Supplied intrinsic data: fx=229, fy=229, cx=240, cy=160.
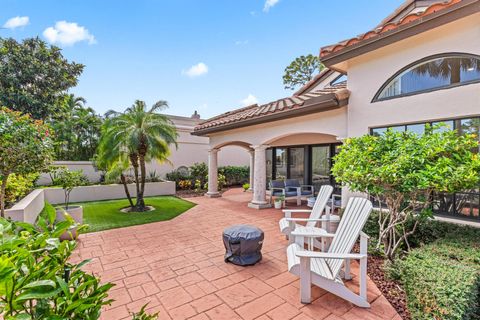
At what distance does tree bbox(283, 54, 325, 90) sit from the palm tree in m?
17.3

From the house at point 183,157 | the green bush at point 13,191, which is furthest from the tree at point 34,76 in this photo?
the green bush at point 13,191

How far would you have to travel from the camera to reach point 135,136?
8.48 m

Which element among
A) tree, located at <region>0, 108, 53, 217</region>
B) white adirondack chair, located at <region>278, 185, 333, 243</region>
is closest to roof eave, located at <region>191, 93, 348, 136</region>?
white adirondack chair, located at <region>278, 185, 333, 243</region>

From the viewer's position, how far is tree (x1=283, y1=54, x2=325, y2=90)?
22.4 m

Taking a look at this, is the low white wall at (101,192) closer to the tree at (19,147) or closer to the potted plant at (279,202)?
the tree at (19,147)

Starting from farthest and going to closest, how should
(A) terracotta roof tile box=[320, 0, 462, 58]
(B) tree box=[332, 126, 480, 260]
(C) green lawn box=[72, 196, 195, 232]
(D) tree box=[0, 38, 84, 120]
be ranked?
(D) tree box=[0, 38, 84, 120] < (C) green lawn box=[72, 196, 195, 232] < (A) terracotta roof tile box=[320, 0, 462, 58] < (B) tree box=[332, 126, 480, 260]

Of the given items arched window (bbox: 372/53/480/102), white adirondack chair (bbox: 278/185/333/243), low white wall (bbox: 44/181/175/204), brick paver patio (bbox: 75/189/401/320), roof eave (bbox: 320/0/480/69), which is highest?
roof eave (bbox: 320/0/480/69)

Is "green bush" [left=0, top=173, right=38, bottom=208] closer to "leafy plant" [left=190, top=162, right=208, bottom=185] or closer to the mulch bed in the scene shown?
the mulch bed

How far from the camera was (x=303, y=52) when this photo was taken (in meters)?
22.0

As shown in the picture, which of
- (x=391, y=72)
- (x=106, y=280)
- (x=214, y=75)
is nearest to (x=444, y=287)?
(x=391, y=72)

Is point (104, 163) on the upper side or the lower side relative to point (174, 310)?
upper

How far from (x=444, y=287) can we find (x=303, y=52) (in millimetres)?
22881

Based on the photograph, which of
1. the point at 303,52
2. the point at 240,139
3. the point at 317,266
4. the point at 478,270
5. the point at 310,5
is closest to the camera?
the point at 478,270

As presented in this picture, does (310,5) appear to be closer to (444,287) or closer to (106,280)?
(444,287)
